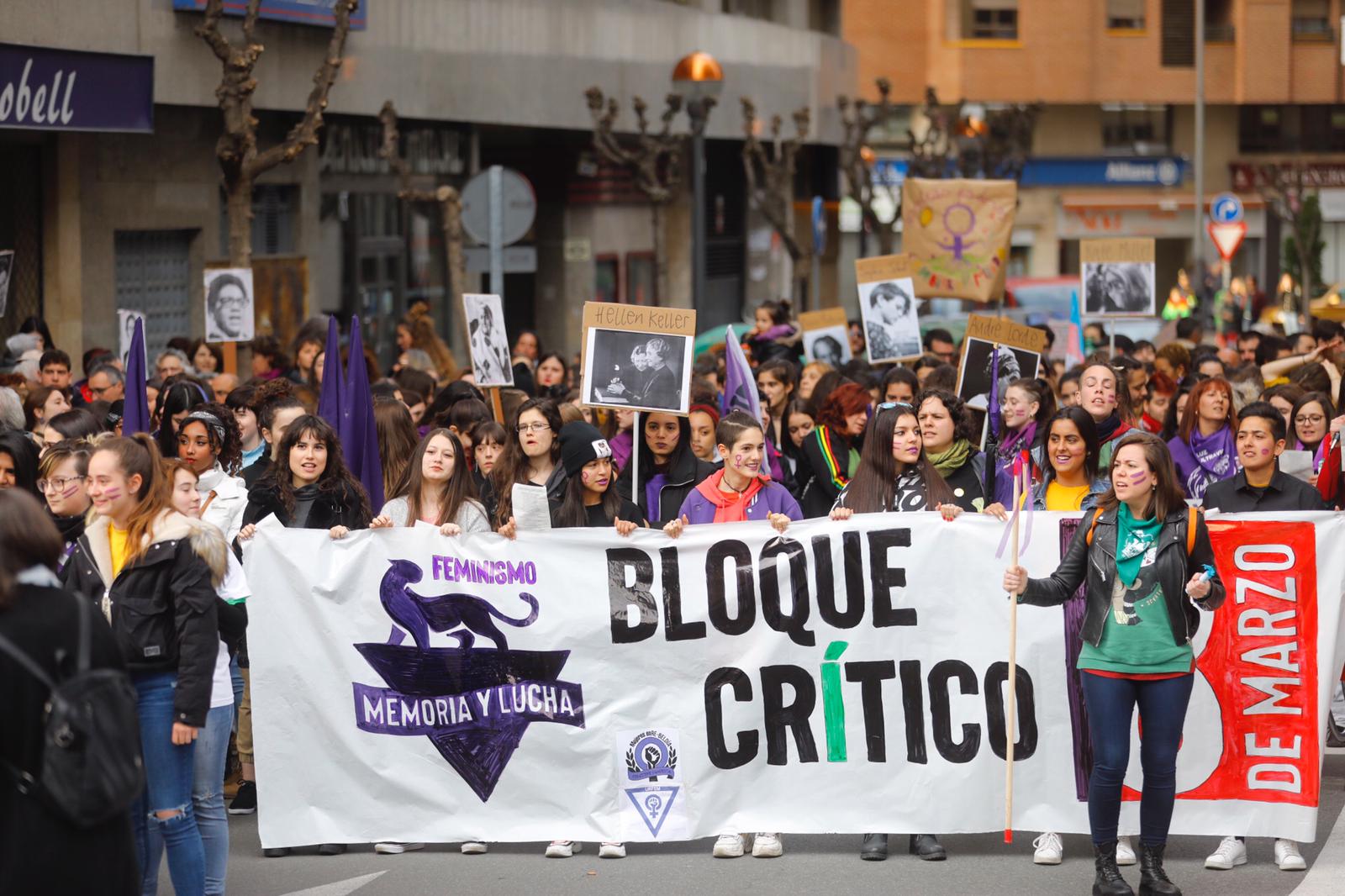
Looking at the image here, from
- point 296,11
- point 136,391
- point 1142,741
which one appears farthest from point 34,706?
point 296,11

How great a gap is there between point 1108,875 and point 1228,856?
709 millimetres

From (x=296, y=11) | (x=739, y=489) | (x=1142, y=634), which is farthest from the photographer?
(x=296, y=11)

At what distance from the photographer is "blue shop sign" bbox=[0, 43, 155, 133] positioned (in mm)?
16188

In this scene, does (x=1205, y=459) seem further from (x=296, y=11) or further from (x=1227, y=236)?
(x=1227, y=236)

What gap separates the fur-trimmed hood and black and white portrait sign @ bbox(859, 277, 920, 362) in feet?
31.8

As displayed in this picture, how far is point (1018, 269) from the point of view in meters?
57.2

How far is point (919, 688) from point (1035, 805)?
0.61 m

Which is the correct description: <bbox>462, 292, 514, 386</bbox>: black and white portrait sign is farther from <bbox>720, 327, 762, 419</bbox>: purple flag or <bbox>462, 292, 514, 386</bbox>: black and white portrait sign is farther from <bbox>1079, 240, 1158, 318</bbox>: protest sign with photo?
<bbox>1079, 240, 1158, 318</bbox>: protest sign with photo

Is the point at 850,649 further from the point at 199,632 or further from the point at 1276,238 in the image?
the point at 1276,238

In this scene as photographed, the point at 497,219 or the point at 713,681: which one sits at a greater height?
the point at 497,219

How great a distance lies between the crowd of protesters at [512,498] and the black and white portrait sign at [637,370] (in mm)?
250

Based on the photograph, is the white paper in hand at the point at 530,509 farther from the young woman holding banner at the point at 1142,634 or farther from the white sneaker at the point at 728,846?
the young woman holding banner at the point at 1142,634

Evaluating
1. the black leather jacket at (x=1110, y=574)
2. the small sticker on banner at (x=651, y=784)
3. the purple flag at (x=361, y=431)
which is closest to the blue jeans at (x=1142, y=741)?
the black leather jacket at (x=1110, y=574)

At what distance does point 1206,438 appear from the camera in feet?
34.4
